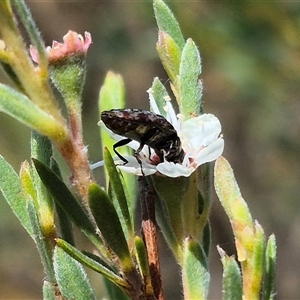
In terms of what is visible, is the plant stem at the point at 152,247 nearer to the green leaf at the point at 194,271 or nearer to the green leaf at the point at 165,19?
the green leaf at the point at 194,271

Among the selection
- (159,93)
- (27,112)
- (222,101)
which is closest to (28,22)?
(27,112)

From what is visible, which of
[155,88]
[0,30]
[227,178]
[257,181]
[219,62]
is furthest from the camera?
[257,181]

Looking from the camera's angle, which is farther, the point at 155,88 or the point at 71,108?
the point at 155,88

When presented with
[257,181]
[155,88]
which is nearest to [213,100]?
[257,181]

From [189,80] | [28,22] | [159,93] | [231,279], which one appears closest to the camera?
[28,22]

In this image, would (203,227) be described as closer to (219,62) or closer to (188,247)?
(188,247)

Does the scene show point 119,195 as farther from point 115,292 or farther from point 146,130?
point 115,292

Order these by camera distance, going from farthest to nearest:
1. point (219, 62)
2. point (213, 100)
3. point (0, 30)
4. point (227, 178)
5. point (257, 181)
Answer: point (213, 100), point (257, 181), point (219, 62), point (227, 178), point (0, 30)
